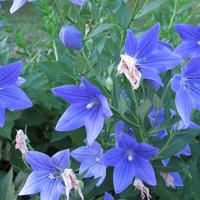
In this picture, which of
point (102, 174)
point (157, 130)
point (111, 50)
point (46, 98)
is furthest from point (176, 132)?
point (46, 98)

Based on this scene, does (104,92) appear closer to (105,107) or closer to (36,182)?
(105,107)

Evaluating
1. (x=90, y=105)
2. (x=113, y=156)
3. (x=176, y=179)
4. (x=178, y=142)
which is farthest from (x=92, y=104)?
(x=176, y=179)

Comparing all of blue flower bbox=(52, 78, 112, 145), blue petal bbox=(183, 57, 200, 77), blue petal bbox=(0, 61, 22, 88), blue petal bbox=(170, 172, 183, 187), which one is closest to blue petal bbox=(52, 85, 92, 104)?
blue flower bbox=(52, 78, 112, 145)

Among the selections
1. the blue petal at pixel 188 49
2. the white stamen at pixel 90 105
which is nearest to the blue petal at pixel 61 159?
the white stamen at pixel 90 105

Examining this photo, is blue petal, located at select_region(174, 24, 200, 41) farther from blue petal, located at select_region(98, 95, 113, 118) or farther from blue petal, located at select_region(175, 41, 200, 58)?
blue petal, located at select_region(98, 95, 113, 118)

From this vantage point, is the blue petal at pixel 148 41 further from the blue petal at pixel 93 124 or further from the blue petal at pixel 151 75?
the blue petal at pixel 93 124
